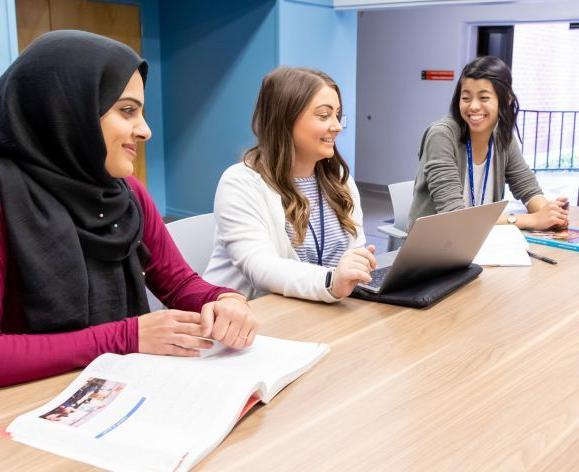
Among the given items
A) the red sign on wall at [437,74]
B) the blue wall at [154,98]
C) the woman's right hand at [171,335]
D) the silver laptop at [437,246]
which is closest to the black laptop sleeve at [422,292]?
the silver laptop at [437,246]

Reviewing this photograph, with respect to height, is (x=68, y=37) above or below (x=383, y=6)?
below

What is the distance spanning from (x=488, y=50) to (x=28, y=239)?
6.68 meters

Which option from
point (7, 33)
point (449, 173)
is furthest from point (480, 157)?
point (7, 33)

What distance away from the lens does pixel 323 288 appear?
1513mm

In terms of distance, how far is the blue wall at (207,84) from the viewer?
4863mm

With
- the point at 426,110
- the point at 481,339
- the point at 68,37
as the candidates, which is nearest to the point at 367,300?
the point at 481,339

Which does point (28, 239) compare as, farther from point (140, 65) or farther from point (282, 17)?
point (282, 17)

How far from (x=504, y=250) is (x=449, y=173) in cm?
52

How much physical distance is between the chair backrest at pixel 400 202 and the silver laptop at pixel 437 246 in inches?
49.2

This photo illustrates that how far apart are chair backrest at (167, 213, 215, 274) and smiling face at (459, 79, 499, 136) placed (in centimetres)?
106

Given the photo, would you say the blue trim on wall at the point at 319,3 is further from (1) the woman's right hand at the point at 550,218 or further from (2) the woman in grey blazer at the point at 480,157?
(1) the woman's right hand at the point at 550,218

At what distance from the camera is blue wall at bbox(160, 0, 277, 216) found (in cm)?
486

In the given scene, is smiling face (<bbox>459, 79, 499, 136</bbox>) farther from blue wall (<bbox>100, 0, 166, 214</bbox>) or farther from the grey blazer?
blue wall (<bbox>100, 0, 166, 214</bbox>)

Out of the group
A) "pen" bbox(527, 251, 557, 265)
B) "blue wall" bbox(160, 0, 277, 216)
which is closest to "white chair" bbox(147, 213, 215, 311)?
"pen" bbox(527, 251, 557, 265)
